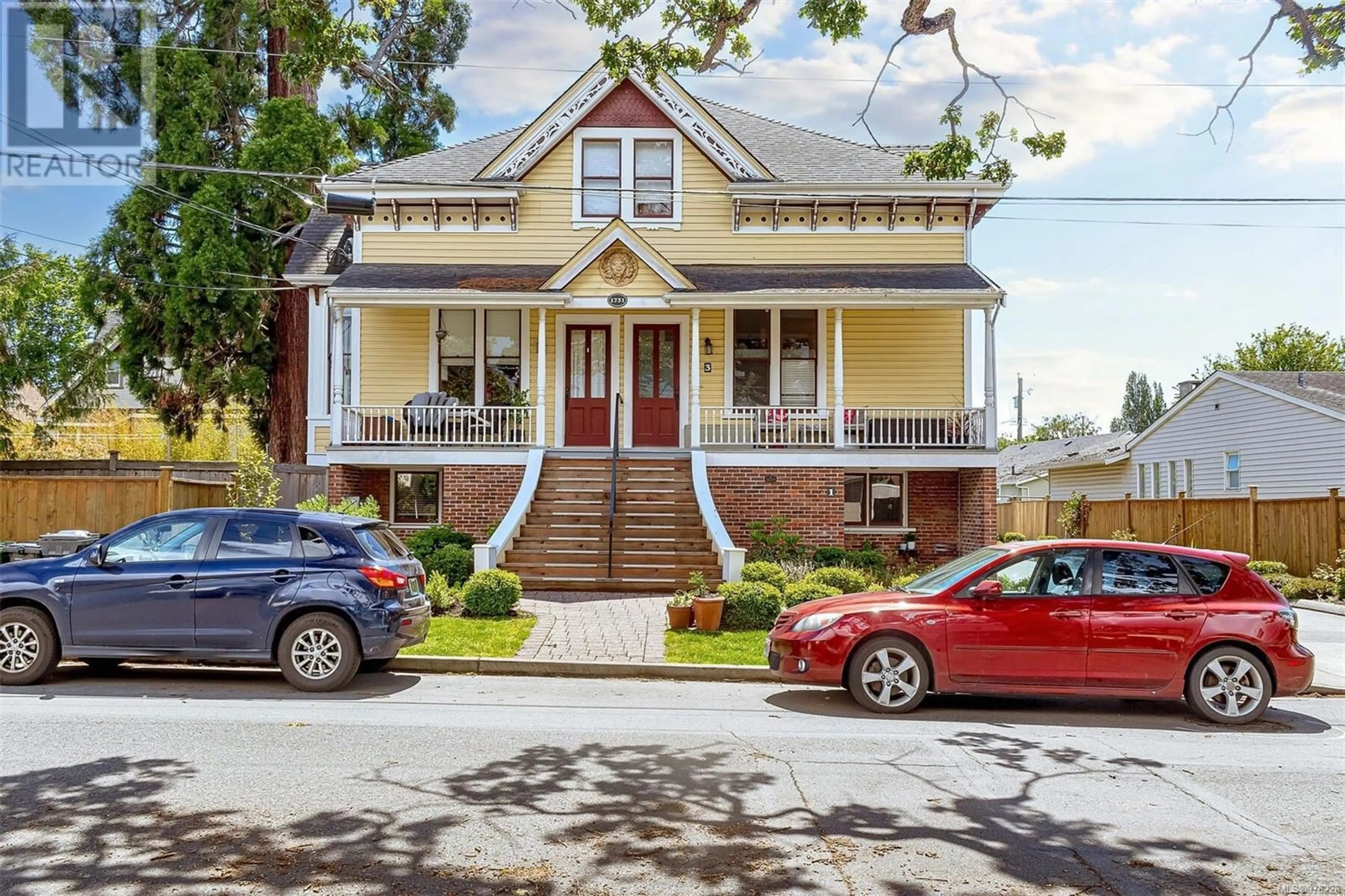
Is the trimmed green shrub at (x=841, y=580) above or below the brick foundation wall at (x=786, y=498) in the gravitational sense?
below

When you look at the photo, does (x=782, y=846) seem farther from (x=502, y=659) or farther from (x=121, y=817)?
(x=502, y=659)

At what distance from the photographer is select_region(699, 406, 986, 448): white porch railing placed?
18.1m

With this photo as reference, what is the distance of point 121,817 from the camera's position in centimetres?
546

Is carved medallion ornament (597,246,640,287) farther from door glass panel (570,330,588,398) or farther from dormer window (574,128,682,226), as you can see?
door glass panel (570,330,588,398)

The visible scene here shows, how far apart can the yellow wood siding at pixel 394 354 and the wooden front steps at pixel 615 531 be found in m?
4.13

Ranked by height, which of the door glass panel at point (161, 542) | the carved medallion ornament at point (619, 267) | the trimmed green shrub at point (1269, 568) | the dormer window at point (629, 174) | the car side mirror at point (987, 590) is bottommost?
the trimmed green shrub at point (1269, 568)

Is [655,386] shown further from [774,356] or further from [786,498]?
[786,498]

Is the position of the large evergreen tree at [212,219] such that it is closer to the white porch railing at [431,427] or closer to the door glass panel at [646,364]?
the white porch railing at [431,427]

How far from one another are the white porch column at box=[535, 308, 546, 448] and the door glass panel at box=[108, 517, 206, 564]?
8.87 metres

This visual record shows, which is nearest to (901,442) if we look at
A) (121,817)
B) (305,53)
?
(305,53)

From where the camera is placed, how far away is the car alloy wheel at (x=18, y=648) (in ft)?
29.9

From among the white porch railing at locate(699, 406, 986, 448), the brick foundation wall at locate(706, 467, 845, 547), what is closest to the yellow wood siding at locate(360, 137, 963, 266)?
the white porch railing at locate(699, 406, 986, 448)

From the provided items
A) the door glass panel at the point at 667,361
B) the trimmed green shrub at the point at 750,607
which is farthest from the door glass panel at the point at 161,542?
the door glass panel at the point at 667,361

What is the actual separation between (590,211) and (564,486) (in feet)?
19.9
